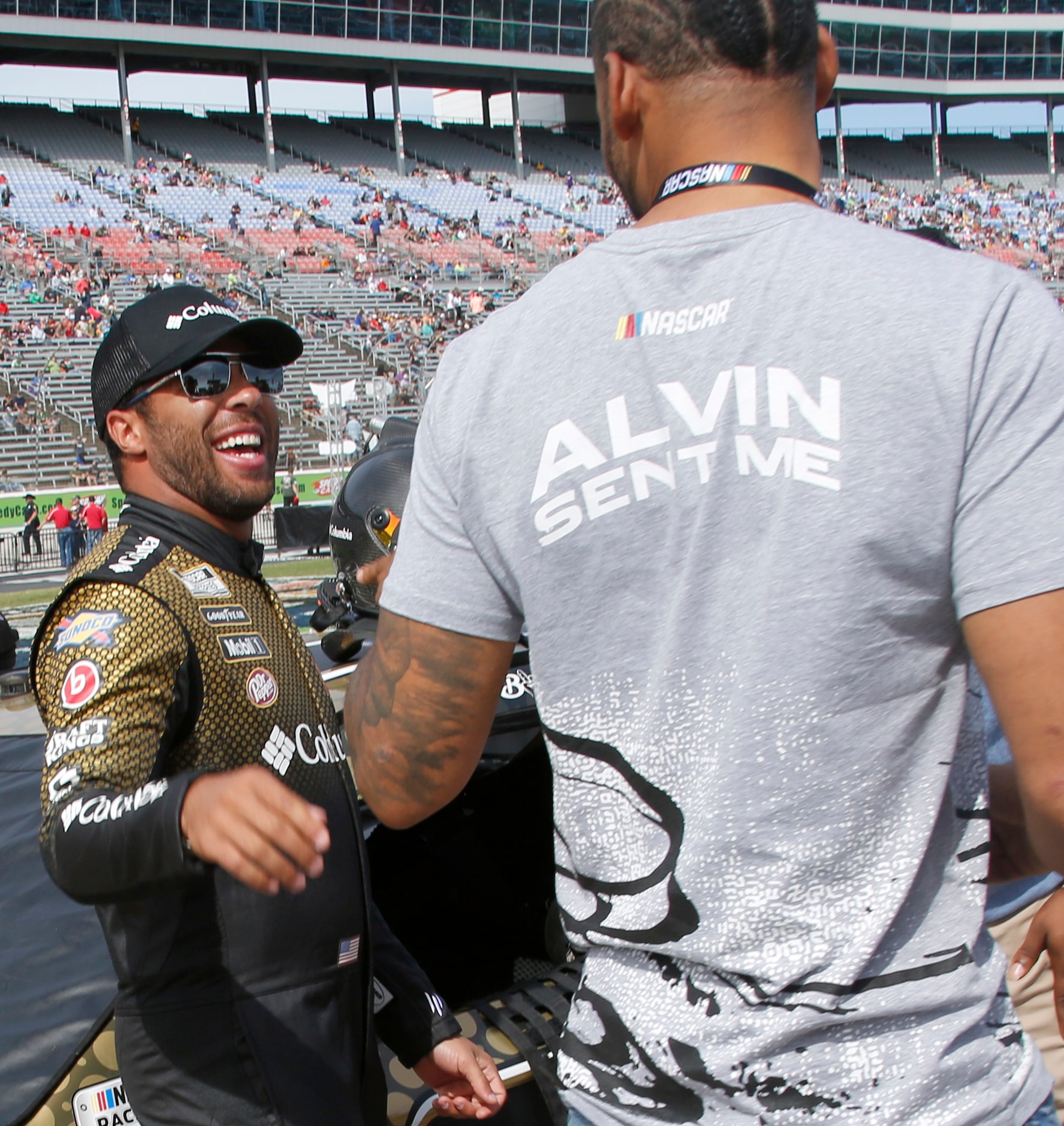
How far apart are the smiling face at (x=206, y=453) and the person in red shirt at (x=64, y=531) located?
18.1 metres

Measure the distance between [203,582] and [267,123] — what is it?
46.5 m

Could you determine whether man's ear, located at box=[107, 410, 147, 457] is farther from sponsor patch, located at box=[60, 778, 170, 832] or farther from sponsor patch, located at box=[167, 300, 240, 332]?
sponsor patch, located at box=[60, 778, 170, 832]

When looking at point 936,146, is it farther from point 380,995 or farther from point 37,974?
point 37,974

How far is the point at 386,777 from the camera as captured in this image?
4.43 feet

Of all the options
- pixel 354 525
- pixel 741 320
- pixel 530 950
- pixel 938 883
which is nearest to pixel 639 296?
pixel 741 320

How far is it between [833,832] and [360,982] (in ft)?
3.75

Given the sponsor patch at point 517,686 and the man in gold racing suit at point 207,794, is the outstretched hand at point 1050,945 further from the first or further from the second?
the sponsor patch at point 517,686

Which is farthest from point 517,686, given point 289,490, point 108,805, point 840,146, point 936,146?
point 936,146

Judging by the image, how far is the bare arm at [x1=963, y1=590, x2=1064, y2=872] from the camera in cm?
100

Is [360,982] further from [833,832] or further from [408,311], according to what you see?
[408,311]

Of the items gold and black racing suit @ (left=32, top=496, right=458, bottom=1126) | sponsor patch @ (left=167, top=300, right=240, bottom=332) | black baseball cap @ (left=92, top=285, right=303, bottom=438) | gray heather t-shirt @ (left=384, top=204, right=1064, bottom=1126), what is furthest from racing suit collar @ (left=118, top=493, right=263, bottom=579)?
gray heather t-shirt @ (left=384, top=204, right=1064, bottom=1126)

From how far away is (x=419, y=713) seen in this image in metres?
1.30

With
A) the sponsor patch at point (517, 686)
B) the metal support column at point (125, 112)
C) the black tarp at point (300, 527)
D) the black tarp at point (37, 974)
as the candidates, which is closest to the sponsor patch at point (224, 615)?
the black tarp at point (37, 974)

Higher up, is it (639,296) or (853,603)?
(639,296)
